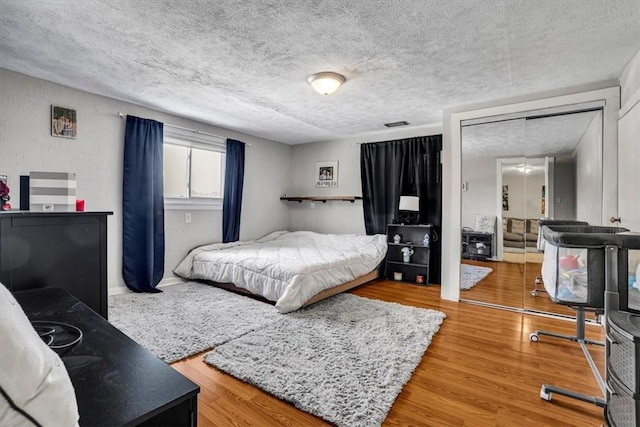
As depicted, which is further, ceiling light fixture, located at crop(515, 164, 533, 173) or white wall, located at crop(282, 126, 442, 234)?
white wall, located at crop(282, 126, 442, 234)

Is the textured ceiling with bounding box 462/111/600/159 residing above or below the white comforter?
above

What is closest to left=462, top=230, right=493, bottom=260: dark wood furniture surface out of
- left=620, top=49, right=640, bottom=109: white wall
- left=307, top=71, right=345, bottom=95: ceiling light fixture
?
left=620, top=49, right=640, bottom=109: white wall

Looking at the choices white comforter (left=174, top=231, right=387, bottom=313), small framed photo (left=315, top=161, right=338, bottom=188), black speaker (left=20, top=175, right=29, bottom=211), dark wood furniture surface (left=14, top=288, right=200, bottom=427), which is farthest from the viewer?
small framed photo (left=315, top=161, right=338, bottom=188)

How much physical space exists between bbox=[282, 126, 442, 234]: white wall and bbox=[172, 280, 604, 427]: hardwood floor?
9.11 feet

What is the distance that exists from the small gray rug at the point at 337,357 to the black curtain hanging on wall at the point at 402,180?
174cm

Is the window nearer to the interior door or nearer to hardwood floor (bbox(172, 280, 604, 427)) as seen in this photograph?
hardwood floor (bbox(172, 280, 604, 427))

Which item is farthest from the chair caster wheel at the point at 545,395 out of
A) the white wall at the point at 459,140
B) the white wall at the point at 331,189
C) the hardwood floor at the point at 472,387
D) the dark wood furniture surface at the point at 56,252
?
the white wall at the point at 331,189

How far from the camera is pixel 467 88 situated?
120 inches

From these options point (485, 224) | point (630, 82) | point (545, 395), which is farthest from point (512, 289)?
point (630, 82)

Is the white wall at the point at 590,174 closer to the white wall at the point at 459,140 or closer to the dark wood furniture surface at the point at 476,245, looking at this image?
the white wall at the point at 459,140

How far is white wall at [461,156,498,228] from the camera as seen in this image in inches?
139

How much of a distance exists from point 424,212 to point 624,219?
88.0 inches

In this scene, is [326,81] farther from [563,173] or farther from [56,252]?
[563,173]

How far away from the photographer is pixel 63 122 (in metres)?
3.14
